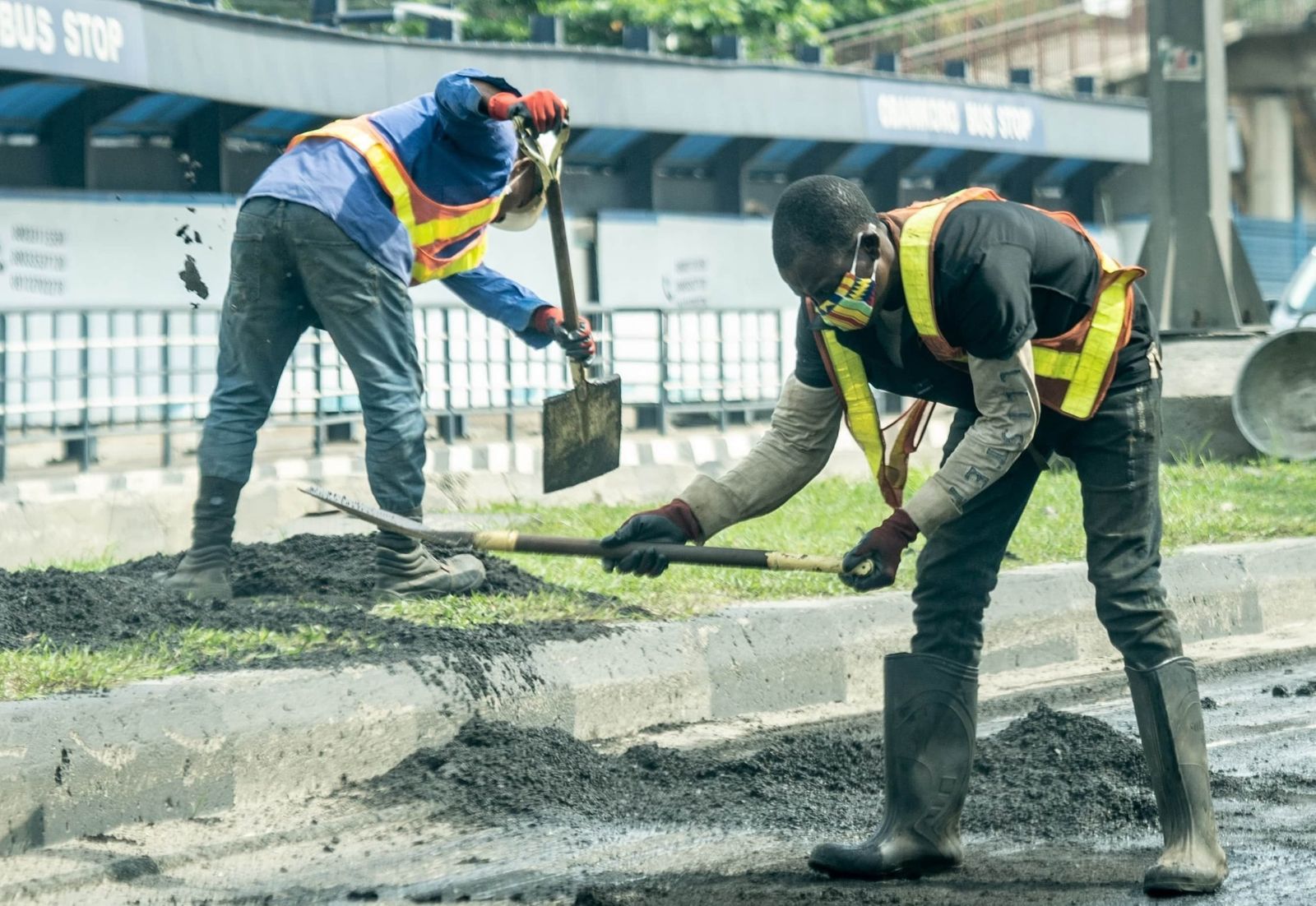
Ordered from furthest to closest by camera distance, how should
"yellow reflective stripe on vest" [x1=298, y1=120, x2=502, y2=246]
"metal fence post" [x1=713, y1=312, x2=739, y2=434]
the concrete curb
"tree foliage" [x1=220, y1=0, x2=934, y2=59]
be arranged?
1. "tree foliage" [x1=220, y1=0, x2=934, y2=59]
2. "metal fence post" [x1=713, y1=312, x2=739, y2=434]
3. "yellow reflective stripe on vest" [x1=298, y1=120, x2=502, y2=246]
4. the concrete curb

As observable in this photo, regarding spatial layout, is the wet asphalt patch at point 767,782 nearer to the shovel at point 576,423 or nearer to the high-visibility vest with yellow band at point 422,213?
the shovel at point 576,423

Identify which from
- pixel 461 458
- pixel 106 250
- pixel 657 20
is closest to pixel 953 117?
pixel 657 20

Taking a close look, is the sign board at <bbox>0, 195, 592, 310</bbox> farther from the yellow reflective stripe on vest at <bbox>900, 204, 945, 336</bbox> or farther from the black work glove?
the yellow reflective stripe on vest at <bbox>900, 204, 945, 336</bbox>

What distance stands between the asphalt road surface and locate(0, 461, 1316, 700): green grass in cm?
64

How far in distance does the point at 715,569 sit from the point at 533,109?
201 cm

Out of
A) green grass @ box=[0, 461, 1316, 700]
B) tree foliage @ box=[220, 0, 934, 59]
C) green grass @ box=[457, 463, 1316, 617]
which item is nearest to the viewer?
green grass @ box=[0, 461, 1316, 700]

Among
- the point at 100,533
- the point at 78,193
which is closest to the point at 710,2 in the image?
the point at 78,193

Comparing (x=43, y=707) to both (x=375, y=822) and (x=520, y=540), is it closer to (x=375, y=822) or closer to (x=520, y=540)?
(x=375, y=822)

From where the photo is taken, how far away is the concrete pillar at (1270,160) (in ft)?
101

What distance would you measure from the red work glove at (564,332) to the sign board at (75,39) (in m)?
6.52

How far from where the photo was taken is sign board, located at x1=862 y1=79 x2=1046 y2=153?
2047 centimetres

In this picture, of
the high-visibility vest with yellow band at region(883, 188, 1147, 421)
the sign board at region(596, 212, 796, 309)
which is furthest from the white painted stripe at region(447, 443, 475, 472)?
the sign board at region(596, 212, 796, 309)

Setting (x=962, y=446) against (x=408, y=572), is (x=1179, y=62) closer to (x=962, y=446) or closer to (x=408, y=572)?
(x=408, y=572)

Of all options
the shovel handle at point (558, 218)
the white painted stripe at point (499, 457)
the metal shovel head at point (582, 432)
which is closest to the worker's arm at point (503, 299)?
the shovel handle at point (558, 218)
